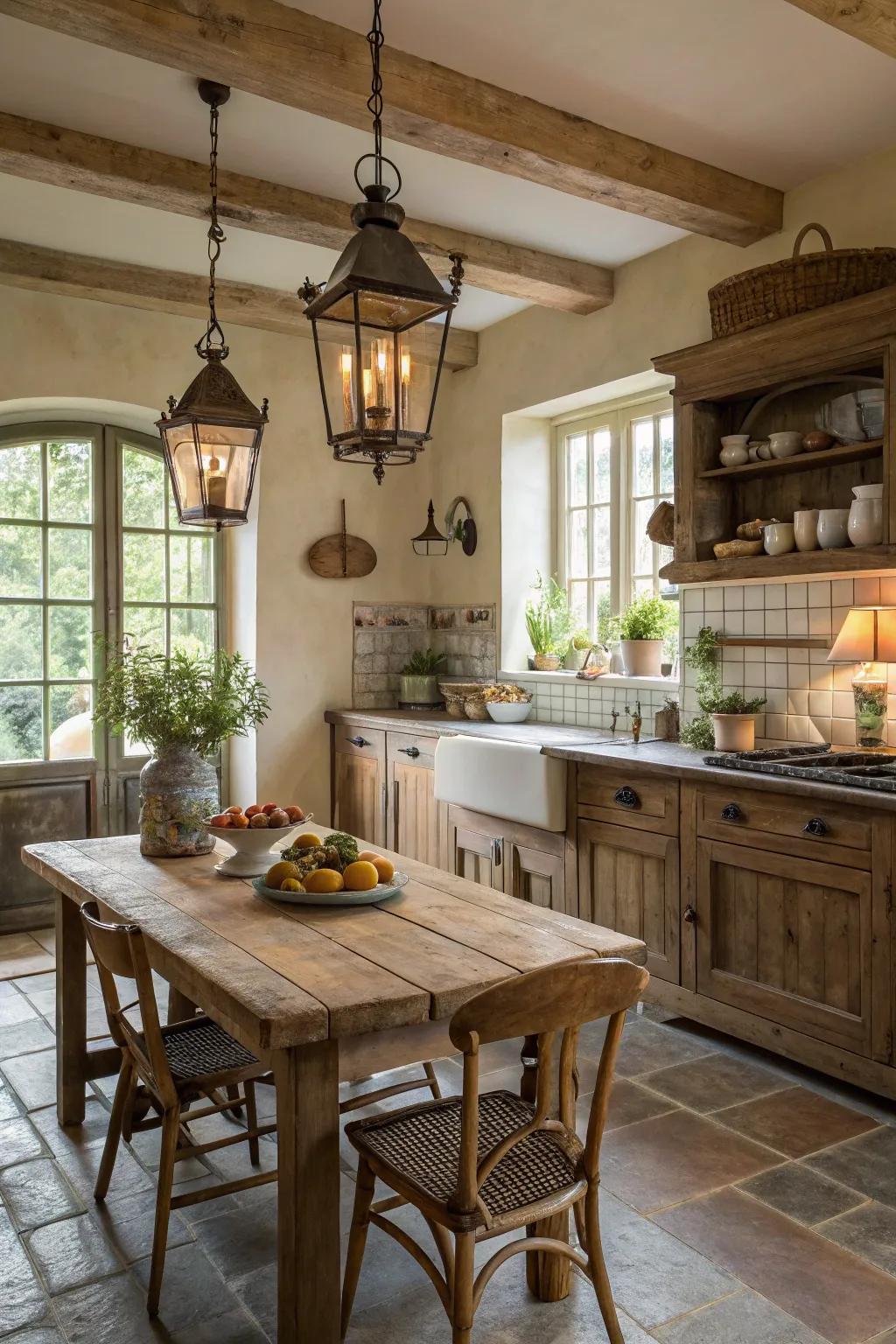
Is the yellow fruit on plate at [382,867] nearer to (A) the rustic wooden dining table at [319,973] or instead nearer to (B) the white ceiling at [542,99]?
(A) the rustic wooden dining table at [319,973]

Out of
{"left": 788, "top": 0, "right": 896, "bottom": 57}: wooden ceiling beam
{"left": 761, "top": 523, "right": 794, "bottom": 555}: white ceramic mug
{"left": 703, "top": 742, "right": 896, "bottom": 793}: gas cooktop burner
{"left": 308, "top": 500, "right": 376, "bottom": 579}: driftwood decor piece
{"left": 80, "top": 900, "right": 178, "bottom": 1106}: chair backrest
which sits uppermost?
{"left": 788, "top": 0, "right": 896, "bottom": 57}: wooden ceiling beam

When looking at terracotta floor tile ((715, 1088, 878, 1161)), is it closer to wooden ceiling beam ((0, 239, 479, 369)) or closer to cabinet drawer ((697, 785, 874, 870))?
cabinet drawer ((697, 785, 874, 870))

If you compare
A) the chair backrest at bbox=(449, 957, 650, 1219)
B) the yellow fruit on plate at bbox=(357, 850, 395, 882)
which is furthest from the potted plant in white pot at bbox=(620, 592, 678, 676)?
the chair backrest at bbox=(449, 957, 650, 1219)

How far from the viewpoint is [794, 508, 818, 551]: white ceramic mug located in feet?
11.4

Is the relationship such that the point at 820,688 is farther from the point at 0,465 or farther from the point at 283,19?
the point at 0,465

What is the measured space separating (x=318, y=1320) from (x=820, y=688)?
2758 millimetres

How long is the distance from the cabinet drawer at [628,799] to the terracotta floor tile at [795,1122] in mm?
904

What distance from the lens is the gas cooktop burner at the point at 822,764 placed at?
A: 2.98m

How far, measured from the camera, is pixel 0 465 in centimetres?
504

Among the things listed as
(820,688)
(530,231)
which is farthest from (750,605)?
(530,231)

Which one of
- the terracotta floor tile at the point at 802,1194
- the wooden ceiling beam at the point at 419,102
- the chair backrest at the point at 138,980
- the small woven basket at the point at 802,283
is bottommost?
the terracotta floor tile at the point at 802,1194

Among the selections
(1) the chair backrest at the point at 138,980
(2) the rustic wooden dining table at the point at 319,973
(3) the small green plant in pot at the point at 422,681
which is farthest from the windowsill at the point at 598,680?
(1) the chair backrest at the point at 138,980

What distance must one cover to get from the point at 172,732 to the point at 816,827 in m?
1.88

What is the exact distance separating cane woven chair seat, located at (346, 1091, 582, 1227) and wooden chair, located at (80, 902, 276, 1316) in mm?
404
